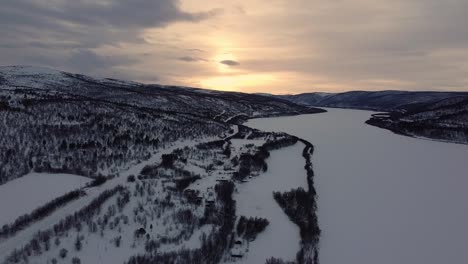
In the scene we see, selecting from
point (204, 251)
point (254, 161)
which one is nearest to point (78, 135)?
point (254, 161)

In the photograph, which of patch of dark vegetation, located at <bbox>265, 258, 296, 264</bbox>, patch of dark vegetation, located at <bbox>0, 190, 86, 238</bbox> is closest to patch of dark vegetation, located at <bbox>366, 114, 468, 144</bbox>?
patch of dark vegetation, located at <bbox>265, 258, 296, 264</bbox>

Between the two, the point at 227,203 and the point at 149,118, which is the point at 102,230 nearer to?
the point at 227,203

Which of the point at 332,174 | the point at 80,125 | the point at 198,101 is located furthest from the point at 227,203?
the point at 198,101

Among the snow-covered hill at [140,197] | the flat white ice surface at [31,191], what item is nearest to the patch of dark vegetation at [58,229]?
the snow-covered hill at [140,197]

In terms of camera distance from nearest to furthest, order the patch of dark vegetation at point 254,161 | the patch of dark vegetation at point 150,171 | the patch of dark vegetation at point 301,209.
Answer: the patch of dark vegetation at point 301,209 → the patch of dark vegetation at point 150,171 → the patch of dark vegetation at point 254,161

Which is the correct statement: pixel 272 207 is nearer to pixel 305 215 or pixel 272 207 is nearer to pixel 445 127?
pixel 305 215

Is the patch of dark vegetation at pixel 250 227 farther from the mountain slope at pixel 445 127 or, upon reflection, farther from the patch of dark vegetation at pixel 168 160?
the mountain slope at pixel 445 127

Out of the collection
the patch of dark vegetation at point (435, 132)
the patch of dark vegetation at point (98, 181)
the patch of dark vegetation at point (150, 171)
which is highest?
the patch of dark vegetation at point (435, 132)
